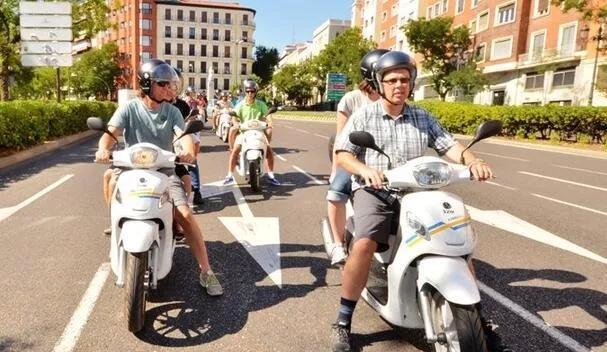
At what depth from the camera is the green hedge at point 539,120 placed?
2266cm

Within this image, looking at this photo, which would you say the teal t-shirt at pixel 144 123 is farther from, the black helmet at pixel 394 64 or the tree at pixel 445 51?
the tree at pixel 445 51

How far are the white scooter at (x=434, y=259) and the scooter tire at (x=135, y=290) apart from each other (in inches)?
62.3

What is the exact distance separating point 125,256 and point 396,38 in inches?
2699

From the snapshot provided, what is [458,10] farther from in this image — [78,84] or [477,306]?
[78,84]

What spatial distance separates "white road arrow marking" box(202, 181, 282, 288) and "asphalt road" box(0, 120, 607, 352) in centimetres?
3

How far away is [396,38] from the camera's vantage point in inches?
2655

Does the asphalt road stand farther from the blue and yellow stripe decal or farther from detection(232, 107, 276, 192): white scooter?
the blue and yellow stripe decal

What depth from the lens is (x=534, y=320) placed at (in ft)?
11.7

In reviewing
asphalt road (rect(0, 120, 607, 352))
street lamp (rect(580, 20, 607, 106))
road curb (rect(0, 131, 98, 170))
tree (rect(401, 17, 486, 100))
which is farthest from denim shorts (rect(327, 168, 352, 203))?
tree (rect(401, 17, 486, 100))

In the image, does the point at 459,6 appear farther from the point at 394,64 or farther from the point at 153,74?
the point at 394,64

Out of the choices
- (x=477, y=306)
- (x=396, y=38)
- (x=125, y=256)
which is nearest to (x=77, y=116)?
(x=125, y=256)

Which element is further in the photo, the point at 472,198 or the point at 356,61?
the point at 356,61

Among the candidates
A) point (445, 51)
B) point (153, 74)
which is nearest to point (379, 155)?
point (153, 74)

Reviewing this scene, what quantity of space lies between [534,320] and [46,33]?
1889 centimetres
